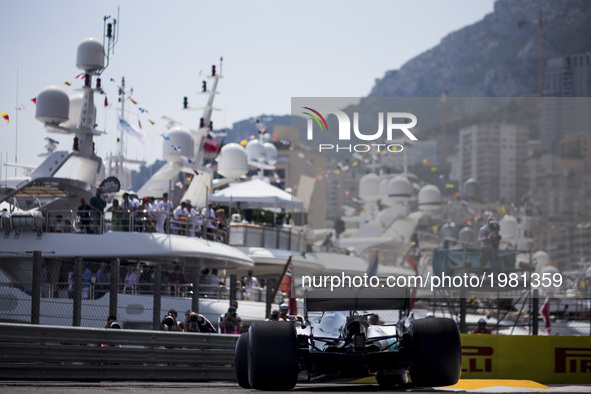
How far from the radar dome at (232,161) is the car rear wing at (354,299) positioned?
3057cm

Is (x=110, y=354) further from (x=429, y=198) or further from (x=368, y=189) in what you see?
(x=429, y=198)

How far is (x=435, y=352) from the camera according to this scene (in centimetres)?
924

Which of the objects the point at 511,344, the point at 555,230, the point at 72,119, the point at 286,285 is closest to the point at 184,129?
the point at 72,119

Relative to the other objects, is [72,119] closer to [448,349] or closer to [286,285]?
[286,285]

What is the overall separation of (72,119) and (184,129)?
13.5ft

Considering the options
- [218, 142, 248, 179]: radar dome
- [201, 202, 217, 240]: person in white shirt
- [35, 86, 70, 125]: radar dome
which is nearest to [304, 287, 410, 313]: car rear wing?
[201, 202, 217, 240]: person in white shirt

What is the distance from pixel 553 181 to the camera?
20.8m

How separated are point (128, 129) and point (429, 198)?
1262 cm

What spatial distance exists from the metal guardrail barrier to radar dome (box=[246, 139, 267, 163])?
36.8 m

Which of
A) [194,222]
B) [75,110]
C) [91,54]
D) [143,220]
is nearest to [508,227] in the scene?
[194,222]

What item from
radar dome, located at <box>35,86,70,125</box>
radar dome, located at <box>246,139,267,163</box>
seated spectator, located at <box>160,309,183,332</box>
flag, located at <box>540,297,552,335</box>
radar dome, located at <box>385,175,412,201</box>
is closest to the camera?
seated spectator, located at <box>160,309,183,332</box>

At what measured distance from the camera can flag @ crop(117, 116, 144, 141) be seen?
2994 centimetres

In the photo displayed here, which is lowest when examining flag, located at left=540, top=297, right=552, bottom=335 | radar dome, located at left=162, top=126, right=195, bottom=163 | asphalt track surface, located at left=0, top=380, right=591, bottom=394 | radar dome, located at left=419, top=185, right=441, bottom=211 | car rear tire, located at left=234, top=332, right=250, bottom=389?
flag, located at left=540, top=297, right=552, bottom=335

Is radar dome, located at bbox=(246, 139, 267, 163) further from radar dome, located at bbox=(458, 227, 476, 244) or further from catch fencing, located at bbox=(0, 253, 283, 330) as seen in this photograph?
radar dome, located at bbox=(458, 227, 476, 244)
